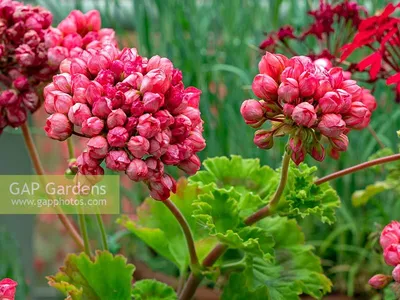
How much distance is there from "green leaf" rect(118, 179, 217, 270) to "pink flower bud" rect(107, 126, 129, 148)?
22 centimetres

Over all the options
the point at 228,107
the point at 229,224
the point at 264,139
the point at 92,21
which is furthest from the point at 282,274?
the point at 228,107

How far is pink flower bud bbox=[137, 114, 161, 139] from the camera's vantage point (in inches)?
19.8

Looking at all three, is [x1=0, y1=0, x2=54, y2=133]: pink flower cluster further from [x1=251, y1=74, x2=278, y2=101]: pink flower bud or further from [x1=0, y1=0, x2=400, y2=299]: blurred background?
[x1=0, y1=0, x2=400, y2=299]: blurred background

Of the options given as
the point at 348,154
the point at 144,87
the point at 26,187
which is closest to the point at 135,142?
the point at 144,87

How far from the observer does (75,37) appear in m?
0.68

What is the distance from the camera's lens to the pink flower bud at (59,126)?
530mm

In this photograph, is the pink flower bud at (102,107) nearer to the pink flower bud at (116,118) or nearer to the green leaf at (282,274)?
the pink flower bud at (116,118)

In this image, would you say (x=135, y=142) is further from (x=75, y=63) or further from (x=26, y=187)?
Answer: (x=26, y=187)

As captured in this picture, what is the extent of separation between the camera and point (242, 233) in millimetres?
631

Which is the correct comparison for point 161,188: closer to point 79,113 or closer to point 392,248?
point 79,113

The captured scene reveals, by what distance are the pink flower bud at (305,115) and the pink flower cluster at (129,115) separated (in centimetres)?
8

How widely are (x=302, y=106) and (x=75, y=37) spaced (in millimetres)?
263

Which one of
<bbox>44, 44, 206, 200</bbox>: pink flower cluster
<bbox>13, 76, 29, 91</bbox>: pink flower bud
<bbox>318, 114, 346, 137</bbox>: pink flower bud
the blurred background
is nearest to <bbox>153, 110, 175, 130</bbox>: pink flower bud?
<bbox>44, 44, 206, 200</bbox>: pink flower cluster

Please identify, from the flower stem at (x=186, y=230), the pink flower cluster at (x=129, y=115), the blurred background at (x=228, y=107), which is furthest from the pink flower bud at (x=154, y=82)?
the blurred background at (x=228, y=107)
